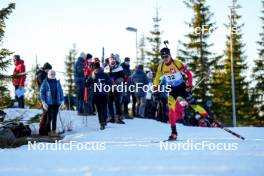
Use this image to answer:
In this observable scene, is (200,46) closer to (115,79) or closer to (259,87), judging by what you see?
(259,87)

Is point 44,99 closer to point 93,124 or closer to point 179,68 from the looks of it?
point 93,124

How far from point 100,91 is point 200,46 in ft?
78.8

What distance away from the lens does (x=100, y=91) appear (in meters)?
13.9

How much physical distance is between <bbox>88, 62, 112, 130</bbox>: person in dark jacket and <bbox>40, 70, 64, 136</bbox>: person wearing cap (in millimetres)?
1486

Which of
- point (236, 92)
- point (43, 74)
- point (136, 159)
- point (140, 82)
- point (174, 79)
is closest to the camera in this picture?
point (136, 159)

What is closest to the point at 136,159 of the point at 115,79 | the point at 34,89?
the point at 115,79

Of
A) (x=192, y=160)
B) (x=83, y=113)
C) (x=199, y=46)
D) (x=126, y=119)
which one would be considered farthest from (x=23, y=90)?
(x=199, y=46)

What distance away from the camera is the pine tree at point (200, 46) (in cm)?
3600

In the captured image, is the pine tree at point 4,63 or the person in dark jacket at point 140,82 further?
the person in dark jacket at point 140,82

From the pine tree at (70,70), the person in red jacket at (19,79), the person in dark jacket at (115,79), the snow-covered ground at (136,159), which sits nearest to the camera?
the snow-covered ground at (136,159)

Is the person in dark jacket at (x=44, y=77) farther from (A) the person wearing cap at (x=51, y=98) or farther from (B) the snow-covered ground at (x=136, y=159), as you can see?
(B) the snow-covered ground at (x=136, y=159)

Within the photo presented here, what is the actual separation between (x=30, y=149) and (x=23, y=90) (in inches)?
334

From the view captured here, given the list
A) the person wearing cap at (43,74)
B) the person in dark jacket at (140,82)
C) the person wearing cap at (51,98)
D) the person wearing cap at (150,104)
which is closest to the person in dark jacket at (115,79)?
the person in dark jacket at (140,82)

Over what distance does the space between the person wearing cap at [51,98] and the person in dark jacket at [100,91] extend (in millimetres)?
1486
